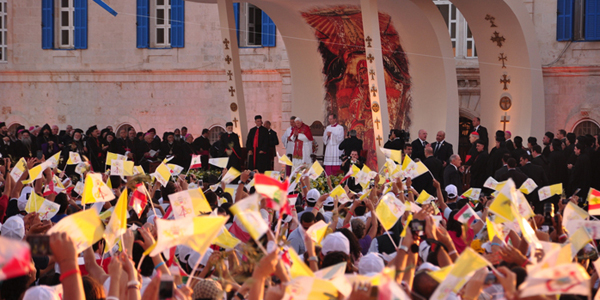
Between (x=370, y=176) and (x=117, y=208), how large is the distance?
5.61 m

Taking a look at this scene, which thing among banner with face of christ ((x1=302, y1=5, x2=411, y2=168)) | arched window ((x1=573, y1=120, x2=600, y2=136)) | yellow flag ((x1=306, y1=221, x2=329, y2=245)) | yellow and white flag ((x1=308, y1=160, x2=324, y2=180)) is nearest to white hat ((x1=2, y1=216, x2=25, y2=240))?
yellow flag ((x1=306, y1=221, x2=329, y2=245))

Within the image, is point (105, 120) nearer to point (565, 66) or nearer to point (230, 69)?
point (230, 69)

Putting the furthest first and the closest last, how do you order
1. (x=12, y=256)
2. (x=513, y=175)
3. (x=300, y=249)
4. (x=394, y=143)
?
(x=394, y=143), (x=513, y=175), (x=300, y=249), (x=12, y=256)

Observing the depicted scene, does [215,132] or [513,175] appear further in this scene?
[215,132]

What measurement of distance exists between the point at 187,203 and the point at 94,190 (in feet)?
4.20

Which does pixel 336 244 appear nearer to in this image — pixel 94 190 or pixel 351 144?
pixel 94 190

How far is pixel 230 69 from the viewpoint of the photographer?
53.3 feet

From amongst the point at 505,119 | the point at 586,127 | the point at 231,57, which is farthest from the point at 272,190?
the point at 586,127

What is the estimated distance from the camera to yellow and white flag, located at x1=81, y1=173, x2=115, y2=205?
20.5 ft

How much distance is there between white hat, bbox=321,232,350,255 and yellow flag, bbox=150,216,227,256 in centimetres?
136

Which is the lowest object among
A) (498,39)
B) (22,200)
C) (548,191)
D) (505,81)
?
(22,200)

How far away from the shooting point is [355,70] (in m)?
17.2

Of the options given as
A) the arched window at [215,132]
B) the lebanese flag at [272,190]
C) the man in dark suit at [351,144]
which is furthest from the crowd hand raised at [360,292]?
the arched window at [215,132]

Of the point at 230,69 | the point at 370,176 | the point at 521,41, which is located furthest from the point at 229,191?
the point at 521,41
